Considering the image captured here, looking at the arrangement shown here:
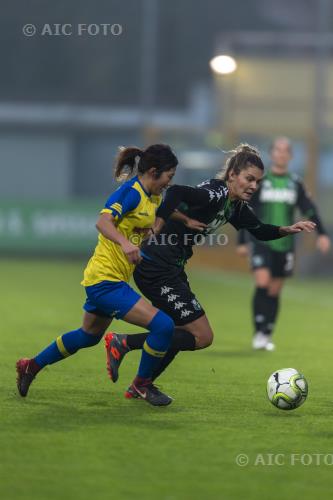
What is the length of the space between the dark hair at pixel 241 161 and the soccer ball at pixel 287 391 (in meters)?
1.38

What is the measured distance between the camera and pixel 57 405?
7.91m

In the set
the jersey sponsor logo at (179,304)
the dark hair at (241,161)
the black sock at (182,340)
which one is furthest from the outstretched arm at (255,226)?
the black sock at (182,340)

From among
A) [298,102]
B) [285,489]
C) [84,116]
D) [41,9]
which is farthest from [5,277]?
[41,9]

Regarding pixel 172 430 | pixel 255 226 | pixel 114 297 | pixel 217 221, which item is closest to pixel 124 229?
pixel 114 297

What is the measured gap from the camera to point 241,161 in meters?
8.21

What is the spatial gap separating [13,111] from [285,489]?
38.9m

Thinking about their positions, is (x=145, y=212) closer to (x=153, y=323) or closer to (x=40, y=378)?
(x=153, y=323)

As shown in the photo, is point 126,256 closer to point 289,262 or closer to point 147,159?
point 147,159

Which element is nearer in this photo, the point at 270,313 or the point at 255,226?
the point at 255,226

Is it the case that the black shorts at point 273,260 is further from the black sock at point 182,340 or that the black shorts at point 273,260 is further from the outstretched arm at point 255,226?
the black sock at point 182,340

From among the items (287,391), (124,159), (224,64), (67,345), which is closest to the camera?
(124,159)

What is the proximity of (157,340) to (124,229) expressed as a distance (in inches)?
28.6

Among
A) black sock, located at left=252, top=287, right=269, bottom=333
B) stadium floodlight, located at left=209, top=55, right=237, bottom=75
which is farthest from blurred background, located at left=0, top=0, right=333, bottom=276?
black sock, located at left=252, top=287, right=269, bottom=333

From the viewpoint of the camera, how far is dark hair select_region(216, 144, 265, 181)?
8.20 metres
